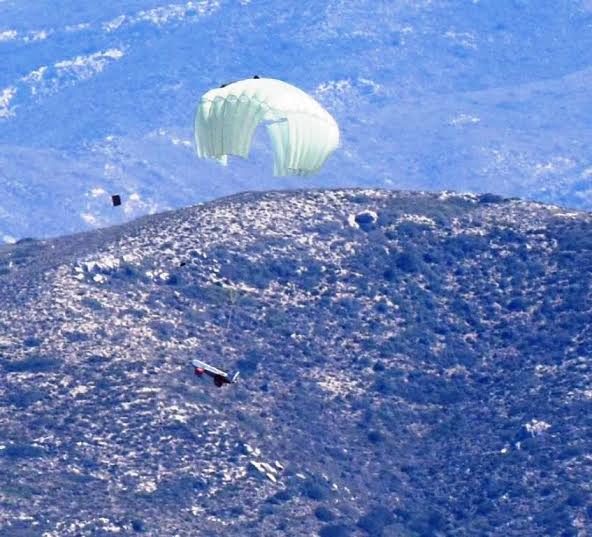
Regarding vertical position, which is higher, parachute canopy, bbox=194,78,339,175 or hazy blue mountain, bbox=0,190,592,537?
parachute canopy, bbox=194,78,339,175

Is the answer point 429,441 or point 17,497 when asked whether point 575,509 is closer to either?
point 429,441

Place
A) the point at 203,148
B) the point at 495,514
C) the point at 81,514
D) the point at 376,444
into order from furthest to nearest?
the point at 376,444 < the point at 495,514 < the point at 81,514 < the point at 203,148

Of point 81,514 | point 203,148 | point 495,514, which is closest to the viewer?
point 203,148

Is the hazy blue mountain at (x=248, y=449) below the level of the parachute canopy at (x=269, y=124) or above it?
below

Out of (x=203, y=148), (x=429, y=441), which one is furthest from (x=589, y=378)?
(x=203, y=148)

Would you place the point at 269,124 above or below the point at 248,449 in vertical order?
above

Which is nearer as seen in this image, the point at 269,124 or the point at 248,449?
the point at 269,124

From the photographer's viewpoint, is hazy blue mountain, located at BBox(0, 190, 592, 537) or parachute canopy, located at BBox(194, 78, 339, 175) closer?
parachute canopy, located at BBox(194, 78, 339, 175)

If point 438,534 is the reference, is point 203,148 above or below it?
above
